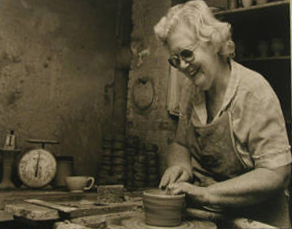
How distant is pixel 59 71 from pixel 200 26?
185cm

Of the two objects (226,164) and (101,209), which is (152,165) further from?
(226,164)

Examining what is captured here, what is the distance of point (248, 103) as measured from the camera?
5.46 feet

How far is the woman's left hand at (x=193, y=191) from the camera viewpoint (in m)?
1.54

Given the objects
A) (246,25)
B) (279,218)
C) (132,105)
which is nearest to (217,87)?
(279,218)

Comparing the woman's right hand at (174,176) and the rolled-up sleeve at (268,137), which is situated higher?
the rolled-up sleeve at (268,137)

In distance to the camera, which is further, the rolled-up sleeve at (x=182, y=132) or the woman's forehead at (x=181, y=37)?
the rolled-up sleeve at (x=182, y=132)

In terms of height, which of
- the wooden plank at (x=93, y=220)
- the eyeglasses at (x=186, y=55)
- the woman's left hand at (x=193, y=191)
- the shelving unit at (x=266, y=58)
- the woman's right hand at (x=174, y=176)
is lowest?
the wooden plank at (x=93, y=220)

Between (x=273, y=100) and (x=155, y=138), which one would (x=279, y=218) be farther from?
(x=155, y=138)

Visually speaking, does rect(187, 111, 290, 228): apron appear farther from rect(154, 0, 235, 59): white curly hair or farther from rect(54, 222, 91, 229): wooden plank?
rect(54, 222, 91, 229): wooden plank

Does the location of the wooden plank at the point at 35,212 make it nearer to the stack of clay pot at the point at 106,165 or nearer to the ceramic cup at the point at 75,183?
the ceramic cup at the point at 75,183

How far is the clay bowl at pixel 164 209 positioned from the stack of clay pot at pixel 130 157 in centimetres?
141

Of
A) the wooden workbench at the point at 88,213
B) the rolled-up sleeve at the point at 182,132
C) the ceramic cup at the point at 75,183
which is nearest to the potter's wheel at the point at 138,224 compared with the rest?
the wooden workbench at the point at 88,213

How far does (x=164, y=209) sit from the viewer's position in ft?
4.86

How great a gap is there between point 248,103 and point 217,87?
21 centimetres
